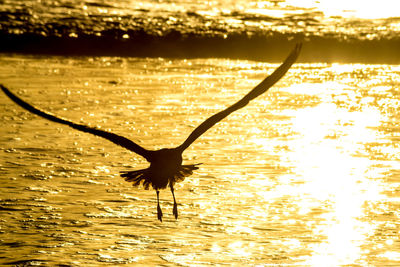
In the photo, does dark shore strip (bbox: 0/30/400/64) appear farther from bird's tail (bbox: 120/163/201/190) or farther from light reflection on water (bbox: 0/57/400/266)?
bird's tail (bbox: 120/163/201/190)

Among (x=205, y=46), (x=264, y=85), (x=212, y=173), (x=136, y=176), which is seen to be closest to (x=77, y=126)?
(x=136, y=176)

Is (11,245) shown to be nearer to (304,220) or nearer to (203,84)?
(304,220)

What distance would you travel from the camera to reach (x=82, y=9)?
83.0ft

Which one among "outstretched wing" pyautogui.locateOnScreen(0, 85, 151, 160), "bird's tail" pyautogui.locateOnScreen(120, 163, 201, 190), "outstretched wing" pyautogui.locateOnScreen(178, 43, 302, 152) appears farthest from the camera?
"bird's tail" pyautogui.locateOnScreen(120, 163, 201, 190)

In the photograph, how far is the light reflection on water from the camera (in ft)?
26.1

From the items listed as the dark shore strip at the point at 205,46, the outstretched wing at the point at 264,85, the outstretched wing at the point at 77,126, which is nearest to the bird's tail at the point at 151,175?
the outstretched wing at the point at 77,126

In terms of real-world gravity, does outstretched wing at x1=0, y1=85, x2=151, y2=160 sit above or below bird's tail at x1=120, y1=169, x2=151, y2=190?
above

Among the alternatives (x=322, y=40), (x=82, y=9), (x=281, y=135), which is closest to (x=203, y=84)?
(x=281, y=135)

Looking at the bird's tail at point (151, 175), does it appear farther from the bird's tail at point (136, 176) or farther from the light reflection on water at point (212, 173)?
the light reflection on water at point (212, 173)

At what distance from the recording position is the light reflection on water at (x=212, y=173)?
7941 millimetres

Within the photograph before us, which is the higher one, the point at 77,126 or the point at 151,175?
the point at 77,126

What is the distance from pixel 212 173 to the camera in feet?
34.2

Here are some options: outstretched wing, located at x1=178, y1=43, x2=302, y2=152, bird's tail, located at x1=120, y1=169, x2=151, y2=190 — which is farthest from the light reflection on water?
outstretched wing, located at x1=178, y1=43, x2=302, y2=152

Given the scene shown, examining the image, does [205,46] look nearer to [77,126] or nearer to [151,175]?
[151,175]
